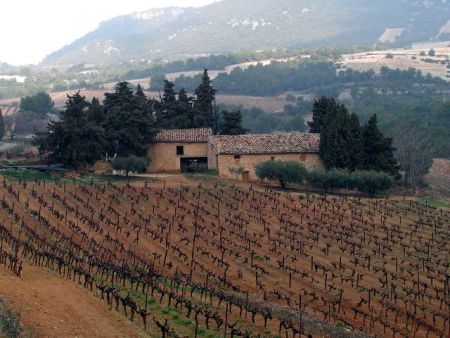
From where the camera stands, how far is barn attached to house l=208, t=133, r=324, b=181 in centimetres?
5481

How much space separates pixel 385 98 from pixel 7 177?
351 feet

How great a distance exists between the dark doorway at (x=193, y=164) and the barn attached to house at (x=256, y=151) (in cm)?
83

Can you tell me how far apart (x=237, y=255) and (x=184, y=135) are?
2584 cm

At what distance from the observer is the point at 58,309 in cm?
2028

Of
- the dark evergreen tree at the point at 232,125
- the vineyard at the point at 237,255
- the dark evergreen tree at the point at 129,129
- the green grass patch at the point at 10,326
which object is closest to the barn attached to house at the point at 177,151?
the dark evergreen tree at the point at 129,129

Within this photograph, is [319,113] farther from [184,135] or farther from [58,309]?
[58,309]

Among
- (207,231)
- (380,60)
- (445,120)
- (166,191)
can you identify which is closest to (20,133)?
(445,120)

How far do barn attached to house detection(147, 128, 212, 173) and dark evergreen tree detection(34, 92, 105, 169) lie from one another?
6.97 metres

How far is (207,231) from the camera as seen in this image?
3753 centimetres

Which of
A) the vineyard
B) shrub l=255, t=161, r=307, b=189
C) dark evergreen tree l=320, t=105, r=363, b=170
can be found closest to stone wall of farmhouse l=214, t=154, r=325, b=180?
dark evergreen tree l=320, t=105, r=363, b=170

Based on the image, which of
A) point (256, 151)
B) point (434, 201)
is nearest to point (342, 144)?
point (256, 151)

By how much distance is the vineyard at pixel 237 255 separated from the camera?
2431 centimetres

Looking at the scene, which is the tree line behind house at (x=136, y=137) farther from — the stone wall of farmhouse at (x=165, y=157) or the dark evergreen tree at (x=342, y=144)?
the stone wall of farmhouse at (x=165, y=157)

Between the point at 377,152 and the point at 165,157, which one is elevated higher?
the point at 377,152
